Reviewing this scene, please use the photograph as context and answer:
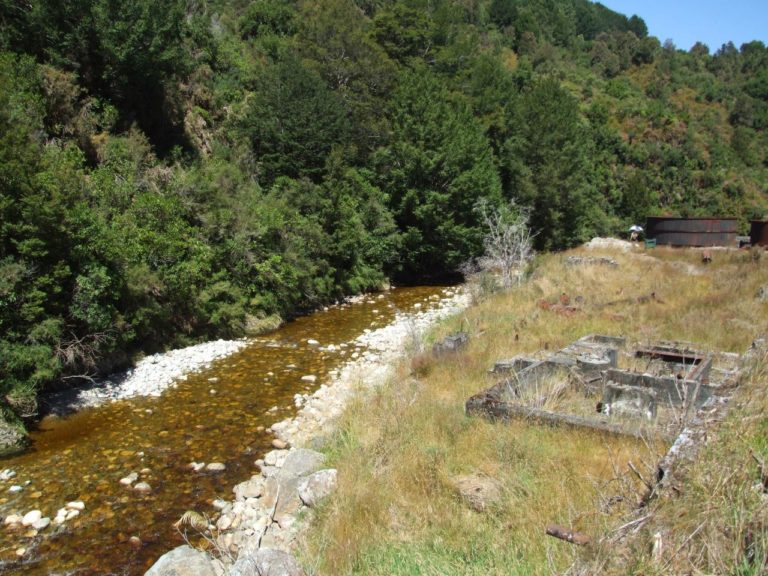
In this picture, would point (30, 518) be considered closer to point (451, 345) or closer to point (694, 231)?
point (451, 345)

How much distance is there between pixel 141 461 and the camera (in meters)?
8.88

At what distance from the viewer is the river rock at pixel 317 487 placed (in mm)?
6371

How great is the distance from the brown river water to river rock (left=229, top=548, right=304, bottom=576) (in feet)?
9.06

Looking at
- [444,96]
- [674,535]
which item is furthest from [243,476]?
[444,96]

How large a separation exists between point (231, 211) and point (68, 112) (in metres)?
6.18

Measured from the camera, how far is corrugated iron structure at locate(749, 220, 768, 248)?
2064 cm

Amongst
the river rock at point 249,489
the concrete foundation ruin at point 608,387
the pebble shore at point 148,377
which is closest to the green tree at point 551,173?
the pebble shore at point 148,377

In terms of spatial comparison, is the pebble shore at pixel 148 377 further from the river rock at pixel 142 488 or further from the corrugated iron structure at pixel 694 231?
the corrugated iron structure at pixel 694 231

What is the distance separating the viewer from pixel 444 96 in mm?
28969

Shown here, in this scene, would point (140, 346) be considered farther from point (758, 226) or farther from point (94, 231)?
point (758, 226)

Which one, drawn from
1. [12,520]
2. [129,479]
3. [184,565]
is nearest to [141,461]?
[129,479]

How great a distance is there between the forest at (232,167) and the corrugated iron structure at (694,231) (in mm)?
7629

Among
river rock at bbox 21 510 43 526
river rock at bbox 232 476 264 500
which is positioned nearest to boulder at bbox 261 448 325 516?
river rock at bbox 232 476 264 500

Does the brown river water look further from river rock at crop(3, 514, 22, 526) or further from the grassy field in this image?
the grassy field
